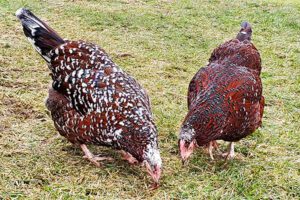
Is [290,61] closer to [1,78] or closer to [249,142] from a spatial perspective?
[249,142]

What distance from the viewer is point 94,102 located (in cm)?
379

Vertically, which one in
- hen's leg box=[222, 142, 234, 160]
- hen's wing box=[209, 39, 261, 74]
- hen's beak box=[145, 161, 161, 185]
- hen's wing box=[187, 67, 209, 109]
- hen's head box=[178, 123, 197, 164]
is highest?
hen's wing box=[209, 39, 261, 74]

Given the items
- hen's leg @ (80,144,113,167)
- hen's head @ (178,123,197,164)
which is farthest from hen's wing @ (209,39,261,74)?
hen's leg @ (80,144,113,167)

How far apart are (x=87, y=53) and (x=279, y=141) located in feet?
7.34

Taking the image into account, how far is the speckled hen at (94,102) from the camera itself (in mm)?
3574

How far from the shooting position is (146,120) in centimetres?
368

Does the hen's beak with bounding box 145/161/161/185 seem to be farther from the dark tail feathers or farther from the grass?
the dark tail feathers

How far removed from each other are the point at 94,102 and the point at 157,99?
1674 mm

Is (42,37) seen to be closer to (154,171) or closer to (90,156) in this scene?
(90,156)

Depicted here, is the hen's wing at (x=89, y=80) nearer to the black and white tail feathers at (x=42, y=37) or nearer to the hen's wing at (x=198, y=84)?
the black and white tail feathers at (x=42, y=37)

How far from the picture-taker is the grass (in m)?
3.63

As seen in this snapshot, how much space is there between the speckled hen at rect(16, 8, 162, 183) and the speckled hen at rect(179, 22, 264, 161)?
352mm

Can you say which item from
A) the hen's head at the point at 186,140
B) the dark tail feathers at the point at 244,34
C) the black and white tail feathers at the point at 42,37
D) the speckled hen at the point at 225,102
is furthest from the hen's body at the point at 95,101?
the dark tail feathers at the point at 244,34

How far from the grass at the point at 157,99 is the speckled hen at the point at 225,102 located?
39 centimetres
